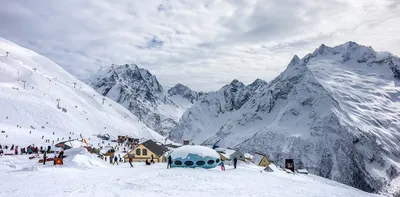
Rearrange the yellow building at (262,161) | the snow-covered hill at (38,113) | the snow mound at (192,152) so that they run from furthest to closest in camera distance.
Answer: the yellow building at (262,161) → the snow-covered hill at (38,113) → the snow mound at (192,152)

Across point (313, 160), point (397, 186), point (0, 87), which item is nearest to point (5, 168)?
point (0, 87)

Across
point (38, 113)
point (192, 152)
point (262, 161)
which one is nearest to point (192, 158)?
point (192, 152)

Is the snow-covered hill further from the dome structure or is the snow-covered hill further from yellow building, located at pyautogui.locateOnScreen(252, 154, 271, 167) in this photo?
yellow building, located at pyautogui.locateOnScreen(252, 154, 271, 167)

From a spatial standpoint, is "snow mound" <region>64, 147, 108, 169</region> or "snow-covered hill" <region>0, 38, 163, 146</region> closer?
"snow mound" <region>64, 147, 108, 169</region>

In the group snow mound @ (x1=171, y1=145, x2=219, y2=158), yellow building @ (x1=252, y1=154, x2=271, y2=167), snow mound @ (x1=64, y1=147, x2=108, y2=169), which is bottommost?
yellow building @ (x1=252, y1=154, x2=271, y2=167)

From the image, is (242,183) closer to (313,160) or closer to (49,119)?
(49,119)

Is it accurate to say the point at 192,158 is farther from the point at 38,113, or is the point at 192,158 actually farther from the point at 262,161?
the point at 38,113

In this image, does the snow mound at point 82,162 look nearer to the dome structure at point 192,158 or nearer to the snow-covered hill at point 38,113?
the dome structure at point 192,158

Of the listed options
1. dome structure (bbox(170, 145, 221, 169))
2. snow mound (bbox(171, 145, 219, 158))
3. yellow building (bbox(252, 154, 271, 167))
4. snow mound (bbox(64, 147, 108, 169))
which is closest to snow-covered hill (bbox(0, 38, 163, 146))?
snow mound (bbox(64, 147, 108, 169))

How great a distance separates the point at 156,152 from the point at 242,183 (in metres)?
48.1

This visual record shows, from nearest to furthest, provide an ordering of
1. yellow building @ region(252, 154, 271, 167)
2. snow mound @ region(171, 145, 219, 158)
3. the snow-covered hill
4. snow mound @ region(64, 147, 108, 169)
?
snow mound @ region(64, 147, 108, 169) → snow mound @ region(171, 145, 219, 158) → the snow-covered hill → yellow building @ region(252, 154, 271, 167)

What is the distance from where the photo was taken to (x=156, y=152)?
7088 centimetres

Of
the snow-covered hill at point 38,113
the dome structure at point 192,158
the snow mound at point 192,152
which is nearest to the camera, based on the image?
the dome structure at point 192,158

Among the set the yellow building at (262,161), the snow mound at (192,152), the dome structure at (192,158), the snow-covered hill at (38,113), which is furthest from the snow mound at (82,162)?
the yellow building at (262,161)
